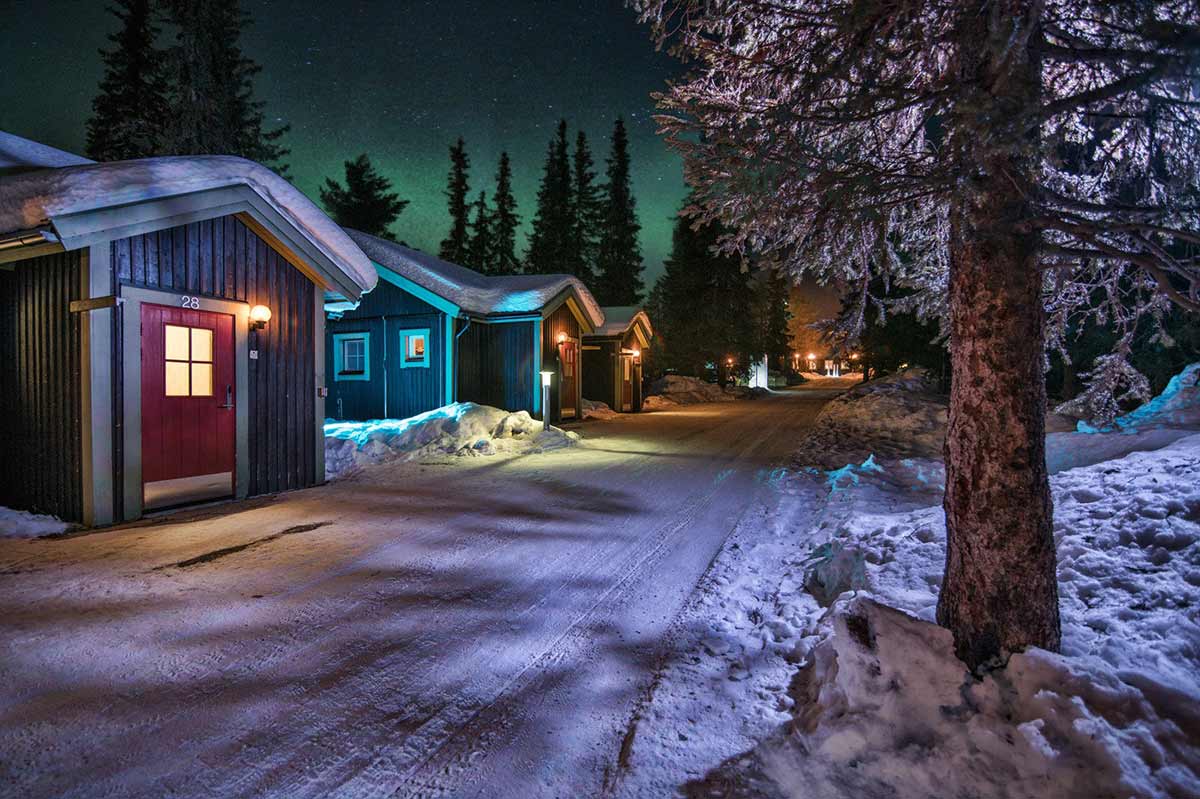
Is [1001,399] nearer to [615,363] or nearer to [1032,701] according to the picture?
[1032,701]

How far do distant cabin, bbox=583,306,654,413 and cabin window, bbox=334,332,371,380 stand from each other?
9.82m

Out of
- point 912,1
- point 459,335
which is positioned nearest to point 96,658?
point 912,1

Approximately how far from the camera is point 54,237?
5711 millimetres

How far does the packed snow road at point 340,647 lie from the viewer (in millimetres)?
2369

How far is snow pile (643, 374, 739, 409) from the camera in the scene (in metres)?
31.3

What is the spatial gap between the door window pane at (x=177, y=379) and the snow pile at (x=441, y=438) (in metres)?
2.67

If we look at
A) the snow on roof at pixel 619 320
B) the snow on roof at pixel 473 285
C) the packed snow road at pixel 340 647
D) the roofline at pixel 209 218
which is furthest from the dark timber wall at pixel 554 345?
the packed snow road at pixel 340 647

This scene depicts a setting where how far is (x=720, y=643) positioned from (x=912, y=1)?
3.69 m

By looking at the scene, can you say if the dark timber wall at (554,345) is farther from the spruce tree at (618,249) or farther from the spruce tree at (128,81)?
the spruce tree at (618,249)

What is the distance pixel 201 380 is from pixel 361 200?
35348 millimetres

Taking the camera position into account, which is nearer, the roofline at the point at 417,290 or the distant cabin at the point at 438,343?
the roofline at the point at 417,290

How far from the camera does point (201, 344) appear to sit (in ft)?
24.5

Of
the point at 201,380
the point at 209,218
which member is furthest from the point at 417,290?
the point at 201,380

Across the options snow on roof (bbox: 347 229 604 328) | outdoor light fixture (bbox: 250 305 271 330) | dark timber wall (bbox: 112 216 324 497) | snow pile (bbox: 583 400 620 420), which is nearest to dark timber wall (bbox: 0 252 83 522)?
dark timber wall (bbox: 112 216 324 497)
